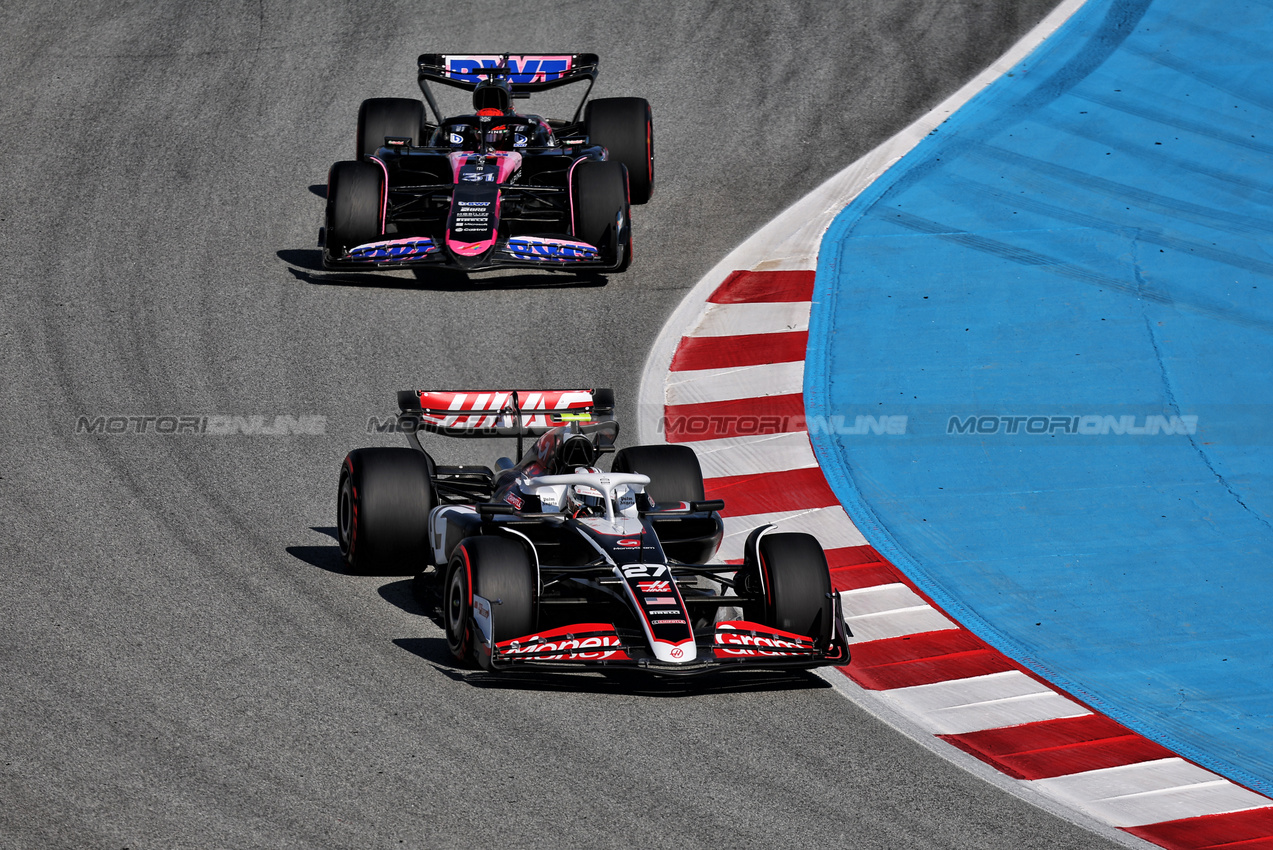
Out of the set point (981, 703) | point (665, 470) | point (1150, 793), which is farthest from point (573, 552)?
point (1150, 793)

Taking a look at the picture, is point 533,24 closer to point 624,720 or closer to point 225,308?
point 225,308

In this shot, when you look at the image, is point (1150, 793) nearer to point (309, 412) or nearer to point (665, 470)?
point (665, 470)

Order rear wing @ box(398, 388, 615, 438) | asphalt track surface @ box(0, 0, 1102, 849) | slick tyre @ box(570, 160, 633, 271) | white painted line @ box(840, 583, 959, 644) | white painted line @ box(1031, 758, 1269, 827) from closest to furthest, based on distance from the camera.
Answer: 1. asphalt track surface @ box(0, 0, 1102, 849)
2. white painted line @ box(1031, 758, 1269, 827)
3. white painted line @ box(840, 583, 959, 644)
4. rear wing @ box(398, 388, 615, 438)
5. slick tyre @ box(570, 160, 633, 271)

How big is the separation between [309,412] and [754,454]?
3192 mm

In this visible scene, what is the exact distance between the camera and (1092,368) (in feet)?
38.9

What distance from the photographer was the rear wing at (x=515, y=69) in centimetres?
1443

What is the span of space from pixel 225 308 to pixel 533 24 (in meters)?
6.77

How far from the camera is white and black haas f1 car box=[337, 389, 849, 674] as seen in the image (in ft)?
23.7

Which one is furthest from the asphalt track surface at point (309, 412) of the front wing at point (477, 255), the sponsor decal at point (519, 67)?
the sponsor decal at point (519, 67)

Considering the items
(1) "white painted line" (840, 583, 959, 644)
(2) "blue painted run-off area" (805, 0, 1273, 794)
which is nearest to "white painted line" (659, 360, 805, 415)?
(2) "blue painted run-off area" (805, 0, 1273, 794)

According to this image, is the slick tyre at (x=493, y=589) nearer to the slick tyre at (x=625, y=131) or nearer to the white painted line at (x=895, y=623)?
the white painted line at (x=895, y=623)

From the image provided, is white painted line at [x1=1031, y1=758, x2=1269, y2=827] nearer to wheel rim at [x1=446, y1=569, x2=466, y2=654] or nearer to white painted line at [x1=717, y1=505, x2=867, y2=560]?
white painted line at [x1=717, y1=505, x2=867, y2=560]

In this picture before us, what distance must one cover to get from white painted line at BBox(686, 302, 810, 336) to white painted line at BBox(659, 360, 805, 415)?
612 mm

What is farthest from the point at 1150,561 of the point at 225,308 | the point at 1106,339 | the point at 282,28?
the point at 282,28
